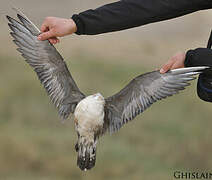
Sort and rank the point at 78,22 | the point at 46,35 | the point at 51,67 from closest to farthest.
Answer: the point at 78,22
the point at 46,35
the point at 51,67

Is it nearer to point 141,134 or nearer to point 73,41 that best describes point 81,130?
point 141,134

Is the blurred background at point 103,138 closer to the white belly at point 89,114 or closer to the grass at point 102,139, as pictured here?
the grass at point 102,139

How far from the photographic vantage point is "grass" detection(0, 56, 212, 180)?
4934 millimetres

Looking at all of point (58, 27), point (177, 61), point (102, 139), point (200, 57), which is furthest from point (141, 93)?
point (102, 139)

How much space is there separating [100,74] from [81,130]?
416 centimetres

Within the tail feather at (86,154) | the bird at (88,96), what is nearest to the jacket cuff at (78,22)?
the bird at (88,96)

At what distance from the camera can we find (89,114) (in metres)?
2.34

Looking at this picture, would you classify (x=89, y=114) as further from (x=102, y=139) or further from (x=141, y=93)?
(x=102, y=139)

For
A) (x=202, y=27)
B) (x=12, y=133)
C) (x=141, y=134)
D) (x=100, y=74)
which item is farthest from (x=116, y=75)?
(x=202, y=27)

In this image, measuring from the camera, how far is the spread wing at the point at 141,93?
7.77 ft

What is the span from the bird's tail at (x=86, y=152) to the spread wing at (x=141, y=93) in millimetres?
128

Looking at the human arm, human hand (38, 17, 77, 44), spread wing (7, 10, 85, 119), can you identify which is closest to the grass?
spread wing (7, 10, 85, 119)

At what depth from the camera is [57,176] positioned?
4785 millimetres

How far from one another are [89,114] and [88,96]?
0.35 ft
